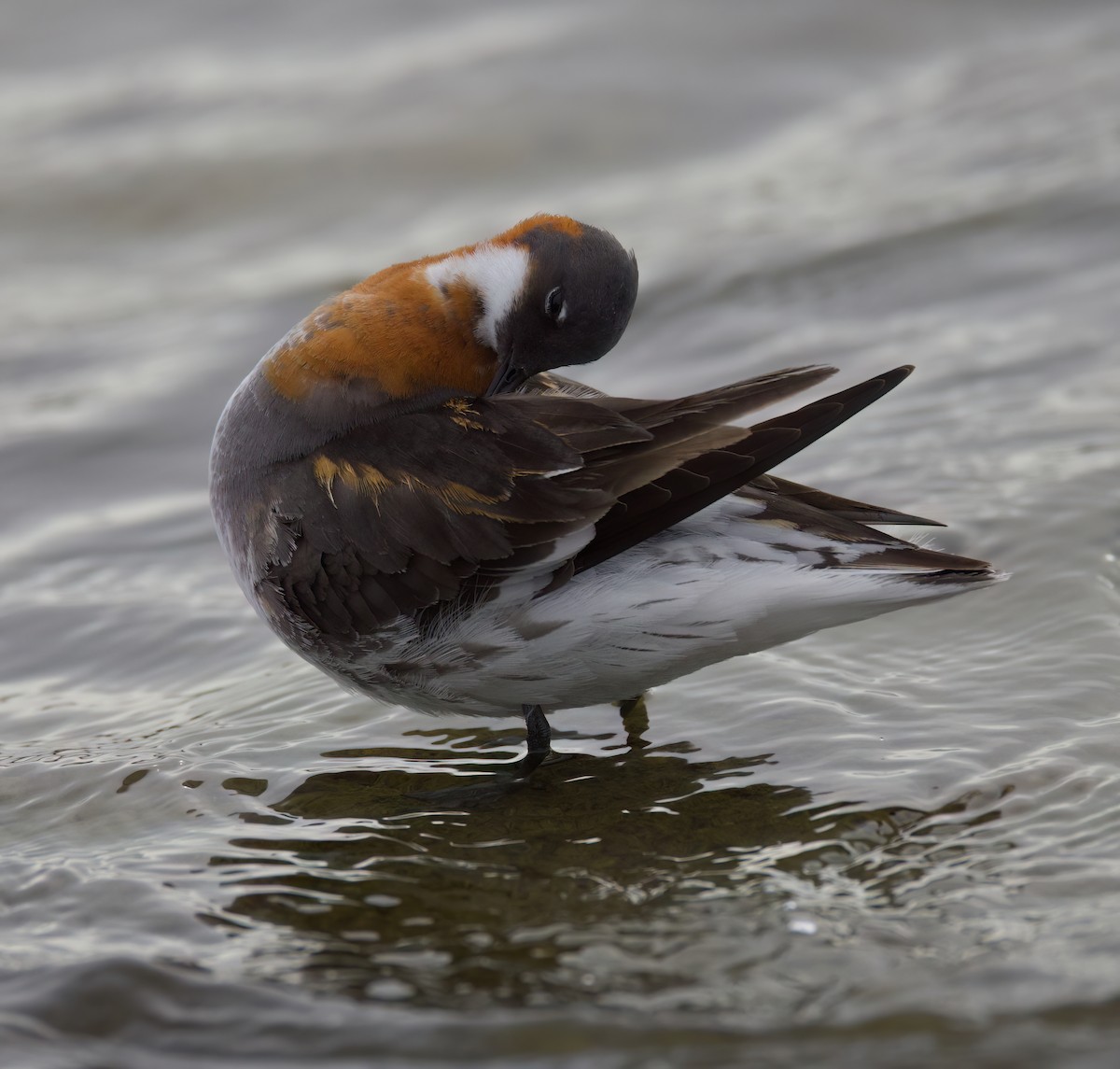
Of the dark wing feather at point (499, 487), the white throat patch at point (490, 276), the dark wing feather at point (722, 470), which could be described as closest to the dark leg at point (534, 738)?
the dark wing feather at point (499, 487)

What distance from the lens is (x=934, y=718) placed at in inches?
187

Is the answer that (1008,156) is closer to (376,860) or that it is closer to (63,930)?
(376,860)

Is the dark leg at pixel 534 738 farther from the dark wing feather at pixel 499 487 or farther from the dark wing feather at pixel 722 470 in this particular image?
the dark wing feather at pixel 722 470

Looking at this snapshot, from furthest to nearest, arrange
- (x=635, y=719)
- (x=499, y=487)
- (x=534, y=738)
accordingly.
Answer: (x=635, y=719), (x=534, y=738), (x=499, y=487)

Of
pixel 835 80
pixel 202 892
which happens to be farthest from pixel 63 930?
pixel 835 80

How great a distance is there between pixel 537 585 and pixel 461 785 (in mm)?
746

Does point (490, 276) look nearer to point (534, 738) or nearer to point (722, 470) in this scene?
point (722, 470)

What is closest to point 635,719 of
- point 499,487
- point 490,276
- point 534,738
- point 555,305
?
point 534,738

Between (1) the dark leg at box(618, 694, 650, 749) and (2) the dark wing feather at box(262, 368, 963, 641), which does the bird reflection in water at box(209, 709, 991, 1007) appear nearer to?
(1) the dark leg at box(618, 694, 650, 749)

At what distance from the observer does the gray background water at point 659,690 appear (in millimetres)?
3516

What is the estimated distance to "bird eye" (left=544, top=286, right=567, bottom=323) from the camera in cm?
487

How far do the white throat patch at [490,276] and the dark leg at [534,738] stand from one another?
1.21m

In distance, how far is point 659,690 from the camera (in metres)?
5.34

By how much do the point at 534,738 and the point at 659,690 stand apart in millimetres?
646
